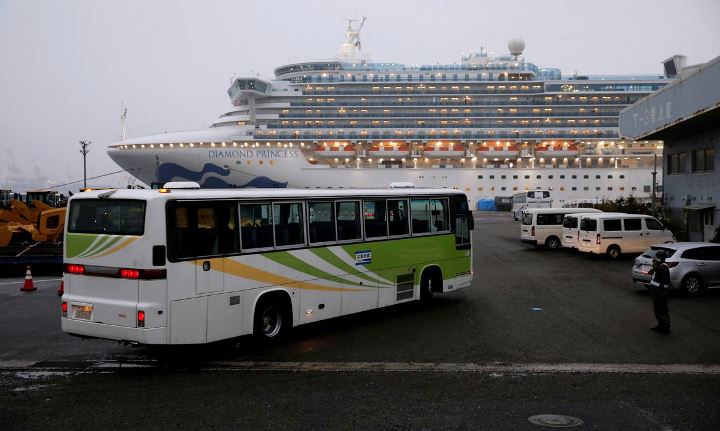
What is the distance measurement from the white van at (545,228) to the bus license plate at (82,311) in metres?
22.3

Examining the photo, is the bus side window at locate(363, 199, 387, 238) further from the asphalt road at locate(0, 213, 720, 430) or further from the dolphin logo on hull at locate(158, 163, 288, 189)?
the dolphin logo on hull at locate(158, 163, 288, 189)

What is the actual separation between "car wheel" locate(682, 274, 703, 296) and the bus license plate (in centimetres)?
1322

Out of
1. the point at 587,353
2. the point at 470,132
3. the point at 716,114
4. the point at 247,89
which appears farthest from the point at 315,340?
the point at 470,132

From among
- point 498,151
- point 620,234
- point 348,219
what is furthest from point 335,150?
point 348,219

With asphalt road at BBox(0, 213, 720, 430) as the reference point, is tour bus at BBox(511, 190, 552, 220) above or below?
above

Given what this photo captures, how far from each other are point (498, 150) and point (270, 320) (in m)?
60.1

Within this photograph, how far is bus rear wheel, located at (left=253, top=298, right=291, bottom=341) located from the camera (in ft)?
Result: 30.9

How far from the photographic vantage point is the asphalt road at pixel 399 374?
633 cm

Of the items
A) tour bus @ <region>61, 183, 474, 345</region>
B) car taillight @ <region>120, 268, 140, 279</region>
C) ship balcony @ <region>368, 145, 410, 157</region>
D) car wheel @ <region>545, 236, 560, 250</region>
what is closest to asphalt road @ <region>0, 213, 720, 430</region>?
tour bus @ <region>61, 183, 474, 345</region>

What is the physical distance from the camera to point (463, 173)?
212 ft

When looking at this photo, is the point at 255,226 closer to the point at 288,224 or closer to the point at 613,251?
the point at 288,224

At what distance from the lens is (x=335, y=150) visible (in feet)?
209

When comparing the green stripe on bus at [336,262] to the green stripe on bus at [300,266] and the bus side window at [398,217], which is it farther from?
the bus side window at [398,217]

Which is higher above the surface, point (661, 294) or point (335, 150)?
point (335, 150)
